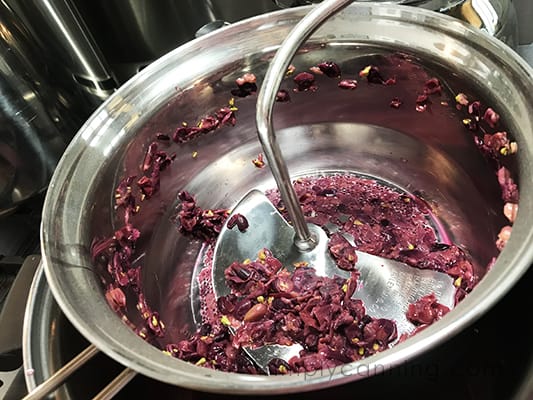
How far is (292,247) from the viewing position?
4.01ft

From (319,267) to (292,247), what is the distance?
0.08m

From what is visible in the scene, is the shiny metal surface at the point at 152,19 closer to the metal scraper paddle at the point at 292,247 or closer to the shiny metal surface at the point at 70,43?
the shiny metal surface at the point at 70,43

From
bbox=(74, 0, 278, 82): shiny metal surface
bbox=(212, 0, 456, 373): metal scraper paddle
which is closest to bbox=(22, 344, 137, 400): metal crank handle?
bbox=(212, 0, 456, 373): metal scraper paddle

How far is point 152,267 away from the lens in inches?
49.1

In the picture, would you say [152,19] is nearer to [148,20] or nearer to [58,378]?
[148,20]

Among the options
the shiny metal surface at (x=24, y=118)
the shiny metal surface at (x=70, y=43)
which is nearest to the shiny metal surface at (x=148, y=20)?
the shiny metal surface at (x=70, y=43)

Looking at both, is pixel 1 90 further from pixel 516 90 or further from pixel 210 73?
pixel 516 90

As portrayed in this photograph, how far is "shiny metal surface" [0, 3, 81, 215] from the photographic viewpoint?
1284mm

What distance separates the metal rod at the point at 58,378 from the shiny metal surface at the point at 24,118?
0.70m

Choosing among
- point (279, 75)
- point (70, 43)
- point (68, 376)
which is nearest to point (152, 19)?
point (70, 43)

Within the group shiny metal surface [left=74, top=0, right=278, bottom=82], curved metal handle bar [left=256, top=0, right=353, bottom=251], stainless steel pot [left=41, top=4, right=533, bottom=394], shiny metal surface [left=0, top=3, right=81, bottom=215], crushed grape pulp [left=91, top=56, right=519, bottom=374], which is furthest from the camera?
shiny metal surface [left=74, top=0, right=278, bottom=82]

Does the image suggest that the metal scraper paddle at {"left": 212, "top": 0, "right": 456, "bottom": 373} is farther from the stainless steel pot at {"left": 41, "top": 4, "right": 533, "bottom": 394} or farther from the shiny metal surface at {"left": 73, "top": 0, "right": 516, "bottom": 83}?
the shiny metal surface at {"left": 73, "top": 0, "right": 516, "bottom": 83}

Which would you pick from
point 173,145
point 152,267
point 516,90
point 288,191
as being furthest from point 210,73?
point 516,90

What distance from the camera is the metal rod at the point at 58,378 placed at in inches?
30.5
